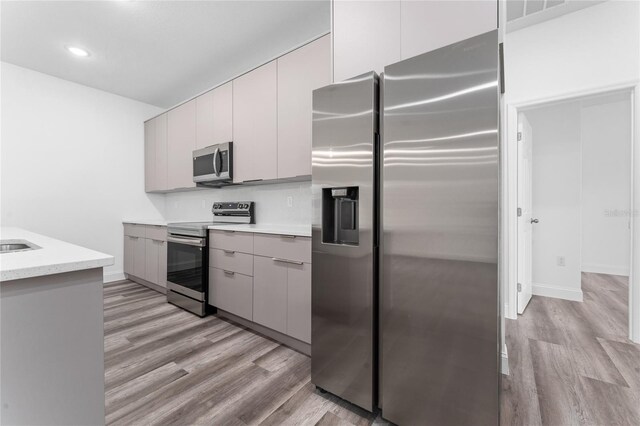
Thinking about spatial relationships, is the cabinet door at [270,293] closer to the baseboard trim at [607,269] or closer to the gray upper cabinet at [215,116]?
the gray upper cabinet at [215,116]

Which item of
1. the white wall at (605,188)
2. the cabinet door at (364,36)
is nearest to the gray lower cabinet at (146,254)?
the cabinet door at (364,36)

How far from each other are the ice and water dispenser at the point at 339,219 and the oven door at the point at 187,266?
63.6 inches

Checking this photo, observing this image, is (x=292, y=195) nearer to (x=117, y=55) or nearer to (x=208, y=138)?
(x=208, y=138)

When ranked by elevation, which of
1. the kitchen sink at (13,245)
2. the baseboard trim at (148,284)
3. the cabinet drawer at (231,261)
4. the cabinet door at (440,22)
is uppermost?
the cabinet door at (440,22)

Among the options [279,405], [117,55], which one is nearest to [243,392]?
[279,405]

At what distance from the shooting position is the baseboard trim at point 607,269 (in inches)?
170

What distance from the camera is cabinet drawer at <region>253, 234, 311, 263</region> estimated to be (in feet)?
6.40

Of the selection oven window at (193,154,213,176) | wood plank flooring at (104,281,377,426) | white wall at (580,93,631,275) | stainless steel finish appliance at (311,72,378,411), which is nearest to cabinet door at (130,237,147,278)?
wood plank flooring at (104,281,377,426)

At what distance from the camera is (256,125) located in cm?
264

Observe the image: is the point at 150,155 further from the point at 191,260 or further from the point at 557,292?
the point at 557,292

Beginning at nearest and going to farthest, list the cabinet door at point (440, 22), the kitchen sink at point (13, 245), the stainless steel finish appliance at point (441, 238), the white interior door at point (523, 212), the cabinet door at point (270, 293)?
the stainless steel finish appliance at point (441, 238) → the cabinet door at point (440, 22) → the kitchen sink at point (13, 245) → the cabinet door at point (270, 293) → the white interior door at point (523, 212)

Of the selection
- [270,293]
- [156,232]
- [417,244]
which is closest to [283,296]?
[270,293]

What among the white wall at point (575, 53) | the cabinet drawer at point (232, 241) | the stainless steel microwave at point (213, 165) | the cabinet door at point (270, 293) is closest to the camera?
the cabinet door at point (270, 293)

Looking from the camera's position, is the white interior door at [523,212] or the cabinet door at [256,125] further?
the white interior door at [523,212]
